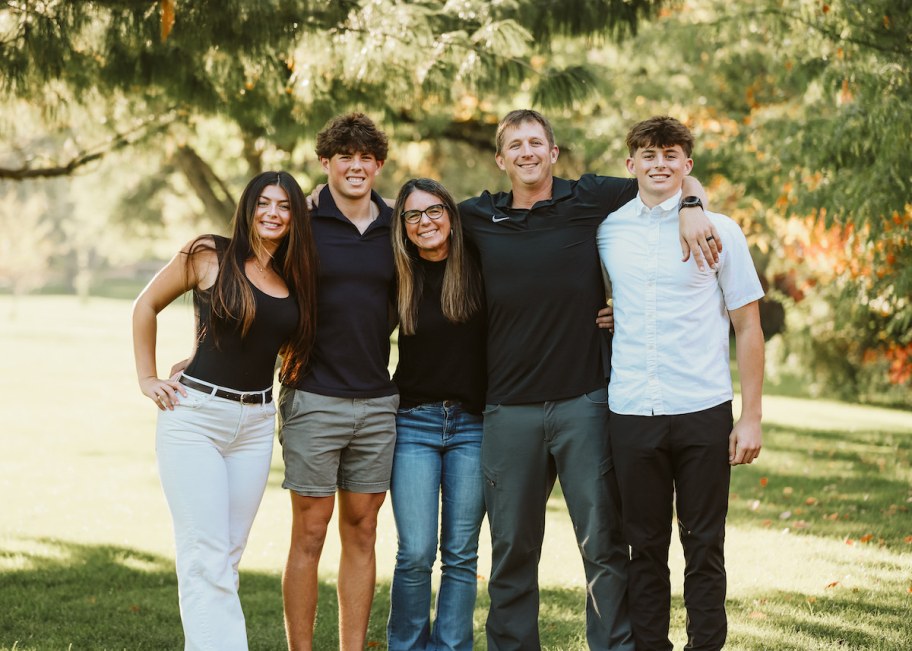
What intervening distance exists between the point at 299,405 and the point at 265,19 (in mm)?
2126

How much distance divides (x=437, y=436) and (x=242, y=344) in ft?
2.93

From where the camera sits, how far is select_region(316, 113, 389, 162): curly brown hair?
12.9 feet

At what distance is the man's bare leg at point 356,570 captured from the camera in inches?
158

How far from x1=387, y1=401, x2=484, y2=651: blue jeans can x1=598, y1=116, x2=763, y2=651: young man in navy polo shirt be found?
0.66 m

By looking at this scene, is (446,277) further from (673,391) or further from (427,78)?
(427,78)

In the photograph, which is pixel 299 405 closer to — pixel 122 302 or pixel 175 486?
pixel 175 486

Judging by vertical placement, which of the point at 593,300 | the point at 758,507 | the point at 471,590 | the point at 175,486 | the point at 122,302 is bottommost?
the point at 122,302

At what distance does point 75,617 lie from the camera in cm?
514

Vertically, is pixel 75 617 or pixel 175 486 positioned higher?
pixel 175 486

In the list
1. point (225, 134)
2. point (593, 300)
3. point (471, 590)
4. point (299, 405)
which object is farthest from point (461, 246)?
point (225, 134)

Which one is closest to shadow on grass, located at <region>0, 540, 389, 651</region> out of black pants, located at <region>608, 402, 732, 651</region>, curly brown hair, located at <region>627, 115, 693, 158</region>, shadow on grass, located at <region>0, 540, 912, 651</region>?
shadow on grass, located at <region>0, 540, 912, 651</region>

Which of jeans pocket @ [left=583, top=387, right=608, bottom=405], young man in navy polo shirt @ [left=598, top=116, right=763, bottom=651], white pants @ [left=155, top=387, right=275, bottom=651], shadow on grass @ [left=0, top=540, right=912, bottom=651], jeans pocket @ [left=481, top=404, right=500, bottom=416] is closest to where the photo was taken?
white pants @ [left=155, top=387, right=275, bottom=651]

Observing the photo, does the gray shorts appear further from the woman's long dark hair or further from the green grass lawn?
the green grass lawn

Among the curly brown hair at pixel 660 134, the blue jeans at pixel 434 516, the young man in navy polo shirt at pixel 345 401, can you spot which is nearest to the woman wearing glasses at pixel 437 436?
the blue jeans at pixel 434 516
